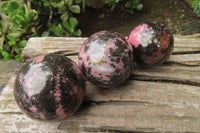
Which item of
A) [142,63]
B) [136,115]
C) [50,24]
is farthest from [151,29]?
[50,24]

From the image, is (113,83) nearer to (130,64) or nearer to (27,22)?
(130,64)

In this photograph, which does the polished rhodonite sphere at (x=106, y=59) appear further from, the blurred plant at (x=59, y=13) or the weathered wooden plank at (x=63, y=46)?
the blurred plant at (x=59, y=13)

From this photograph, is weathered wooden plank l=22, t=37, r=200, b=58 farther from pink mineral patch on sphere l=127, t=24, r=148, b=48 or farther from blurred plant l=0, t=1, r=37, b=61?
pink mineral patch on sphere l=127, t=24, r=148, b=48

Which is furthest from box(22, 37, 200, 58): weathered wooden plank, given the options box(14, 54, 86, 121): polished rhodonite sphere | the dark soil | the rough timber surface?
the dark soil

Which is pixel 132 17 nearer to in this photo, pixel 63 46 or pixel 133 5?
pixel 133 5

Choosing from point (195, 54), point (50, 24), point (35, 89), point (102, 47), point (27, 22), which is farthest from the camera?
point (50, 24)
